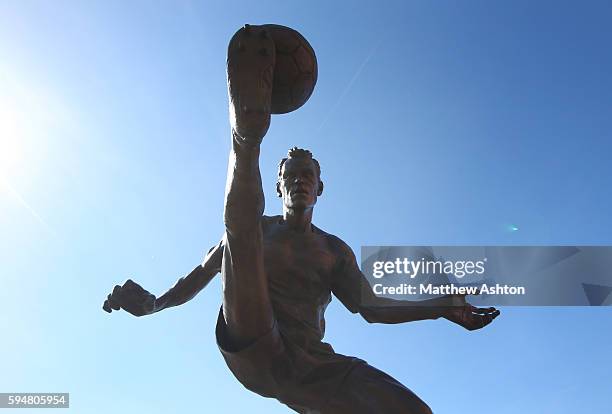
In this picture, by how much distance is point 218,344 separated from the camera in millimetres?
4707

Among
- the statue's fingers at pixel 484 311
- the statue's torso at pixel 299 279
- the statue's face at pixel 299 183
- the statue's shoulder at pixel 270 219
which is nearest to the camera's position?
the statue's fingers at pixel 484 311

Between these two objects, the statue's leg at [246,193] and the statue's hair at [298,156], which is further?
the statue's hair at [298,156]

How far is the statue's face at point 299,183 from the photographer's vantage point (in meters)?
5.68

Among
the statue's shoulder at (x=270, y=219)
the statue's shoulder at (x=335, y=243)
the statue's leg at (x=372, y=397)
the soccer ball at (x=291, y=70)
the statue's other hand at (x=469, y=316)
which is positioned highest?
the soccer ball at (x=291, y=70)

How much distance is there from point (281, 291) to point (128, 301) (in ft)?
4.26

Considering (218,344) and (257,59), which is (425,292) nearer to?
(218,344)

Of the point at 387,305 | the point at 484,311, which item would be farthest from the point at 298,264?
the point at 484,311

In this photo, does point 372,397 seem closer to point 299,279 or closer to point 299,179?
point 299,279

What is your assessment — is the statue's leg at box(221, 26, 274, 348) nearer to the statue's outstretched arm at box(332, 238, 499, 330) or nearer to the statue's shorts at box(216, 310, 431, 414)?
the statue's shorts at box(216, 310, 431, 414)

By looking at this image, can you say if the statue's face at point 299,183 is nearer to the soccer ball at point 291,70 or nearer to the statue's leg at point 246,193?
the soccer ball at point 291,70

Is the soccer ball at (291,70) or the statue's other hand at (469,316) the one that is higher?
the soccer ball at (291,70)

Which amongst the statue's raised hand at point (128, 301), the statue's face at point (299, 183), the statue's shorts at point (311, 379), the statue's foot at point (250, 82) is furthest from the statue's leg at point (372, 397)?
the statue's foot at point (250, 82)

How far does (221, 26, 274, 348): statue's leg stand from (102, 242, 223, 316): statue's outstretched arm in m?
1.19

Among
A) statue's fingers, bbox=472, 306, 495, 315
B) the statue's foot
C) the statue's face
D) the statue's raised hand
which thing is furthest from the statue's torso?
the statue's foot
